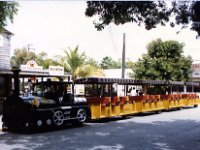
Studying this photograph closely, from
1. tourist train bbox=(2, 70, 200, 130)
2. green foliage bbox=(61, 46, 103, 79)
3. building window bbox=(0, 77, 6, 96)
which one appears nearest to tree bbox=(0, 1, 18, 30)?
tourist train bbox=(2, 70, 200, 130)

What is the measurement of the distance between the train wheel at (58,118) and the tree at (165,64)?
22.2m

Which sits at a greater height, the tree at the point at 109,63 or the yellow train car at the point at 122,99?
the tree at the point at 109,63

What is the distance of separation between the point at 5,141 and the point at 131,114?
37.3ft

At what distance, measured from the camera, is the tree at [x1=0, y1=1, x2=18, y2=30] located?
12.6 m

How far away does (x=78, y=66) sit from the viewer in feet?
115

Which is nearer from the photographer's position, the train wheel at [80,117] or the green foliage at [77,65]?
the train wheel at [80,117]

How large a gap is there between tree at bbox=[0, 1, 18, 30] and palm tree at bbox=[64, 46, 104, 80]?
69.1 ft

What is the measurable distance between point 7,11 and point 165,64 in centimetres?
2471

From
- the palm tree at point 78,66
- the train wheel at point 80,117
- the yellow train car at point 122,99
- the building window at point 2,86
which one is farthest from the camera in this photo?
the palm tree at point 78,66

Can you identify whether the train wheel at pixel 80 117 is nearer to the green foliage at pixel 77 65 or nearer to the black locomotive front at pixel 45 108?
the black locomotive front at pixel 45 108

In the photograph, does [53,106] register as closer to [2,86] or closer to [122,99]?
[122,99]

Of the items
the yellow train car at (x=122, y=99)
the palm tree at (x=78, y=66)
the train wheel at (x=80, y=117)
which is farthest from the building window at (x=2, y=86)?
the palm tree at (x=78, y=66)

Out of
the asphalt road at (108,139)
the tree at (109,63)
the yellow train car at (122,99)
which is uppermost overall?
the tree at (109,63)

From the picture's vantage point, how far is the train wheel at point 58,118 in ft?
47.0
